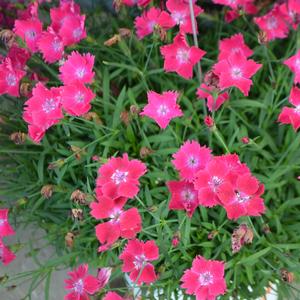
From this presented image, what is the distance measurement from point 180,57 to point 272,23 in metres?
0.28

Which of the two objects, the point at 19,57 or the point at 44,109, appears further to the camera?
the point at 19,57

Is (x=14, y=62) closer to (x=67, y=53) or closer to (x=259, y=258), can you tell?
(x=67, y=53)

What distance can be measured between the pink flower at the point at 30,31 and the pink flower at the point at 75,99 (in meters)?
0.22

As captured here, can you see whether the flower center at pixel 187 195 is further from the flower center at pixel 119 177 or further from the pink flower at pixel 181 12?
the pink flower at pixel 181 12

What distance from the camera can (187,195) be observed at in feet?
3.07

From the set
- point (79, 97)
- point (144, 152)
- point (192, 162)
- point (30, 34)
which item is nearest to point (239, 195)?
point (192, 162)

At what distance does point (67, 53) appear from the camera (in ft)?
3.63

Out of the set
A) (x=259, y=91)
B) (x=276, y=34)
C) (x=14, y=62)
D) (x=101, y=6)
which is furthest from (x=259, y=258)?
(x=101, y=6)

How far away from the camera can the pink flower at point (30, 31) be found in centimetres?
106

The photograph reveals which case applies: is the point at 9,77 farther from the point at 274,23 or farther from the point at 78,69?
the point at 274,23

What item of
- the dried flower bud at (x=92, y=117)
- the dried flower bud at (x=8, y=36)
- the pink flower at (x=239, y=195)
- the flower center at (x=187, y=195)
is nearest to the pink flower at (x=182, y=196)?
the flower center at (x=187, y=195)

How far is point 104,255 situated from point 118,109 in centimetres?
32

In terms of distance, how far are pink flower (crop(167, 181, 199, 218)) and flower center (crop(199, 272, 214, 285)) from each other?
0.11 m

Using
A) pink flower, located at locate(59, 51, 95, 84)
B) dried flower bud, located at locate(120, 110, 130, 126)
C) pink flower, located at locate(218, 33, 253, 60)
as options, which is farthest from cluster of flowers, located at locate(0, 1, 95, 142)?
pink flower, located at locate(218, 33, 253, 60)
